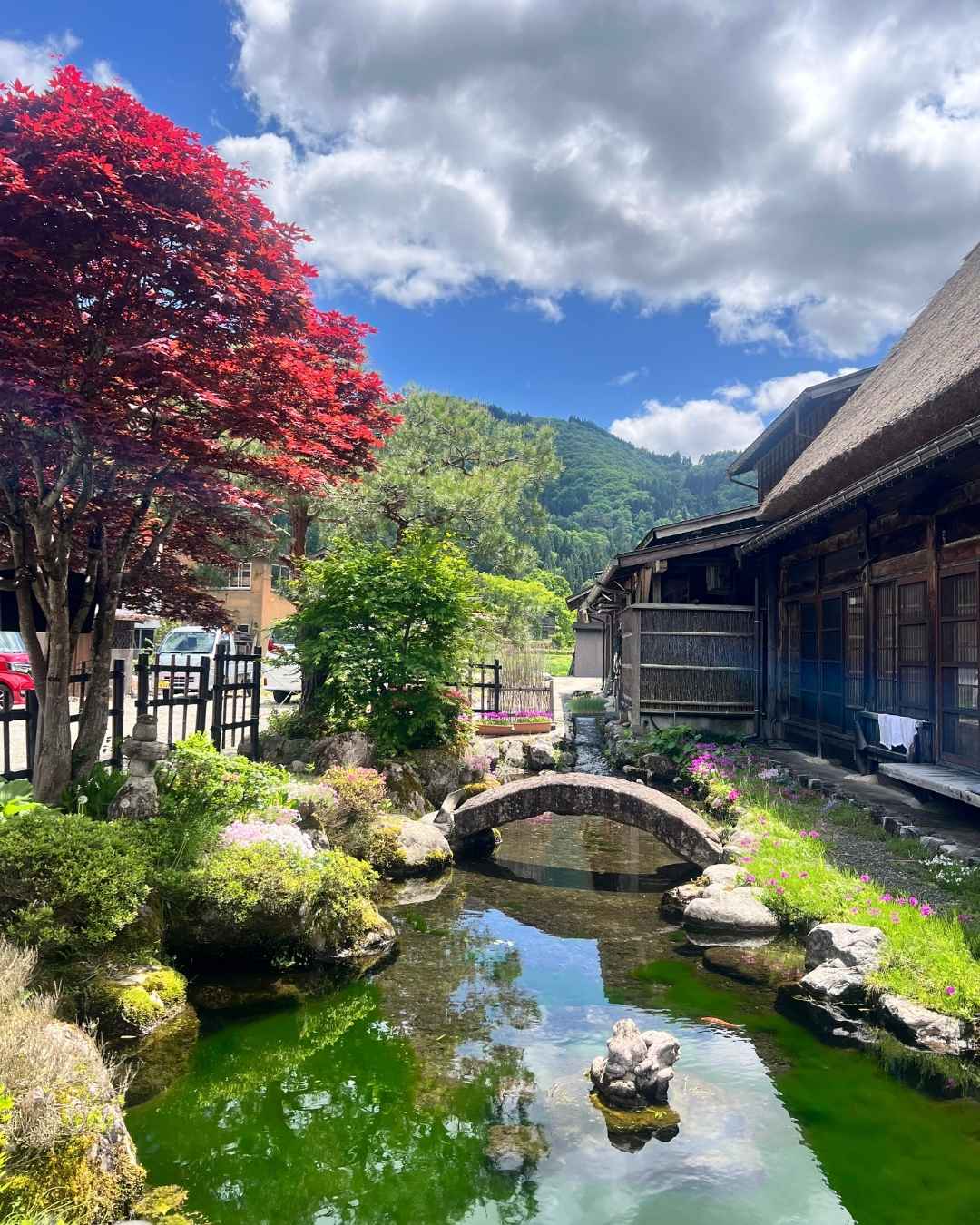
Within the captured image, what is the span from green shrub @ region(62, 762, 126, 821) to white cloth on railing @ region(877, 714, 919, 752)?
332 inches

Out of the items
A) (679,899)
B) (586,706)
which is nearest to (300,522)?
(586,706)

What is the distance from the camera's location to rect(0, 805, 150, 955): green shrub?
474cm

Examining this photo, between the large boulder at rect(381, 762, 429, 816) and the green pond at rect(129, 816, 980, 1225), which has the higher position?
the large boulder at rect(381, 762, 429, 816)

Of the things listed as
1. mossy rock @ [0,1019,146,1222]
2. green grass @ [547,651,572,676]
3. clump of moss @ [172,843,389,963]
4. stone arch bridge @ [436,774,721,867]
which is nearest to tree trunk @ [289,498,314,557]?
stone arch bridge @ [436,774,721,867]

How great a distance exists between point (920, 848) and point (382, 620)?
23.7ft

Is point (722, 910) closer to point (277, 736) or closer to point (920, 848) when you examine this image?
point (920, 848)

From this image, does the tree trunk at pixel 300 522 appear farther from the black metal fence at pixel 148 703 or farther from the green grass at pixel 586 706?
the green grass at pixel 586 706

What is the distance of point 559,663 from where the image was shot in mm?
50125

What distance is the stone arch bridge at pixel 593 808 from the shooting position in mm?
8359

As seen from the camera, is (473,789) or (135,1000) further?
(473,789)

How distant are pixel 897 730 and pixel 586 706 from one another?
14416 mm

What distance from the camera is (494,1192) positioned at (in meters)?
3.79

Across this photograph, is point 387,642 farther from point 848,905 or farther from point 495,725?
point 848,905

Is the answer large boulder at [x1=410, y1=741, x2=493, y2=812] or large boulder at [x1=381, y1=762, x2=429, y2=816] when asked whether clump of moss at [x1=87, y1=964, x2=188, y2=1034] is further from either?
large boulder at [x1=410, y1=741, x2=493, y2=812]
